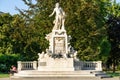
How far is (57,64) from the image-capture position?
115 feet

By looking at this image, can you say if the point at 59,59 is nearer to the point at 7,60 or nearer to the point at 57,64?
the point at 57,64

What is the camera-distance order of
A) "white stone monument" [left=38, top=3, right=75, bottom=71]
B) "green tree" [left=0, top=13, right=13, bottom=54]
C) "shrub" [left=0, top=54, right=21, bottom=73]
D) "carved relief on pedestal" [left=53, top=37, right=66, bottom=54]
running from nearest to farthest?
1. "white stone monument" [left=38, top=3, right=75, bottom=71]
2. "carved relief on pedestal" [left=53, top=37, right=66, bottom=54]
3. "shrub" [left=0, top=54, right=21, bottom=73]
4. "green tree" [left=0, top=13, right=13, bottom=54]

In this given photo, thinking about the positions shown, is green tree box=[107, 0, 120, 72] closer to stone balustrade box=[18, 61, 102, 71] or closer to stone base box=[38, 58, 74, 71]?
stone balustrade box=[18, 61, 102, 71]

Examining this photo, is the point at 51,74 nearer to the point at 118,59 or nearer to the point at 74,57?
the point at 74,57

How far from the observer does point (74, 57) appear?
36062 mm

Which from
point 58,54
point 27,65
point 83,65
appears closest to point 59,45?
point 58,54

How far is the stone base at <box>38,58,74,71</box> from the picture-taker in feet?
113

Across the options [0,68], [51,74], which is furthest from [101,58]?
[51,74]

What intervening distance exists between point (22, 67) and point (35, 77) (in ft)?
26.7

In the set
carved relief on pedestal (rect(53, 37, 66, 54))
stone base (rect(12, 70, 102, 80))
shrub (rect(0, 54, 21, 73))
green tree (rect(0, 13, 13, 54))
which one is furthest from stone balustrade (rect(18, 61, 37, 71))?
green tree (rect(0, 13, 13, 54))

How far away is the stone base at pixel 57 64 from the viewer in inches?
1362

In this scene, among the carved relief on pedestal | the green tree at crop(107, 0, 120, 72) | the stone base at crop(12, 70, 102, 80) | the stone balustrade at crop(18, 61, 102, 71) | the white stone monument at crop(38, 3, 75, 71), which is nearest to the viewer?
the stone base at crop(12, 70, 102, 80)

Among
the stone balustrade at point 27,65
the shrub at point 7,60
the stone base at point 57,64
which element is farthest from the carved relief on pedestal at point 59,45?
the shrub at point 7,60

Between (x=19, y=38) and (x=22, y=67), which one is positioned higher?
(x=19, y=38)
